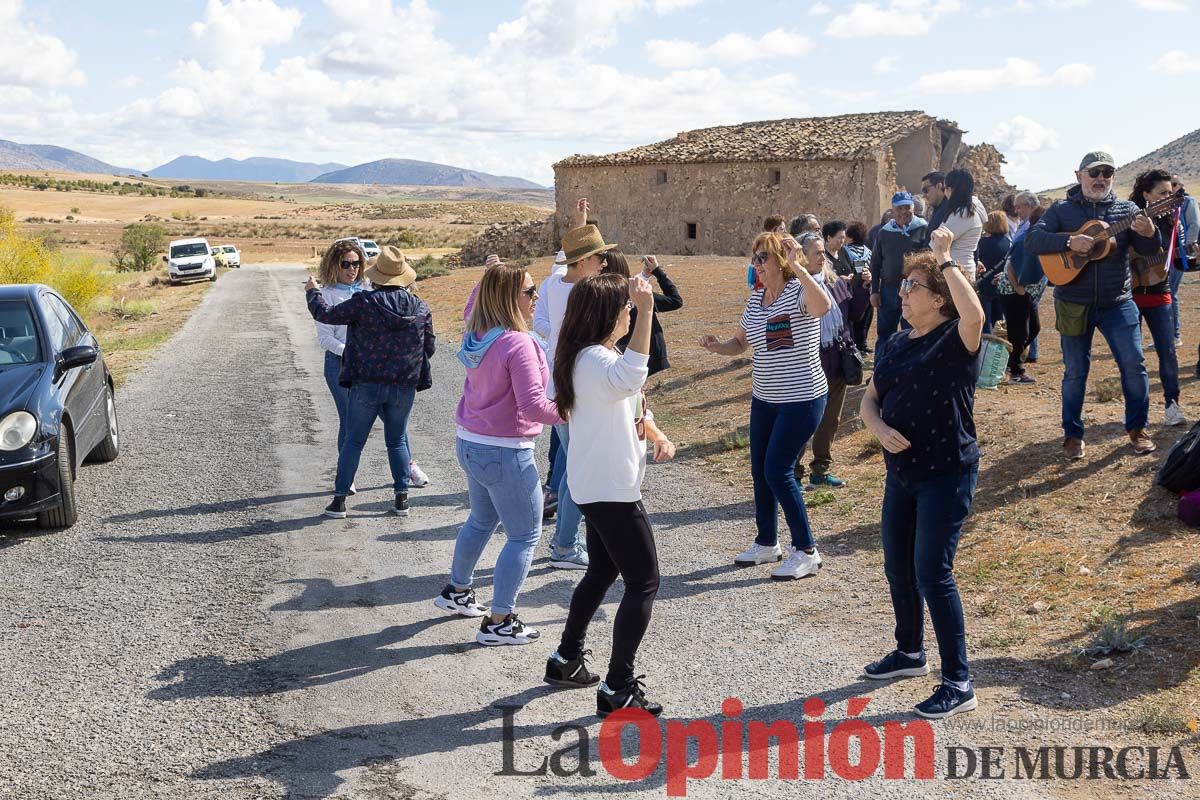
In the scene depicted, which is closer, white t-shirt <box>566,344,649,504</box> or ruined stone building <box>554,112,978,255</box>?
white t-shirt <box>566,344,649,504</box>

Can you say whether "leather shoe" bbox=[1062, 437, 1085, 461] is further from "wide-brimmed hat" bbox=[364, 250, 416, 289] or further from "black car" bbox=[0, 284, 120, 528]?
"black car" bbox=[0, 284, 120, 528]

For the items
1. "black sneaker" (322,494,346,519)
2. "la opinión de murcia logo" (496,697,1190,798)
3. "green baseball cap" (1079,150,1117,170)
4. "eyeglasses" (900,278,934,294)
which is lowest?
"la opinión de murcia logo" (496,697,1190,798)

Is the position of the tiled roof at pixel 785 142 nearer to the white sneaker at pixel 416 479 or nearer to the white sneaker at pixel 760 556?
the white sneaker at pixel 416 479

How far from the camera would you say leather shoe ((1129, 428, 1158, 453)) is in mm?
7602

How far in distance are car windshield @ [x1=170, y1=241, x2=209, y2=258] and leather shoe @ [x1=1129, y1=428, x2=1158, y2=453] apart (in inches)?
1394

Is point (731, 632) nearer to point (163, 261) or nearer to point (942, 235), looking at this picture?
point (942, 235)

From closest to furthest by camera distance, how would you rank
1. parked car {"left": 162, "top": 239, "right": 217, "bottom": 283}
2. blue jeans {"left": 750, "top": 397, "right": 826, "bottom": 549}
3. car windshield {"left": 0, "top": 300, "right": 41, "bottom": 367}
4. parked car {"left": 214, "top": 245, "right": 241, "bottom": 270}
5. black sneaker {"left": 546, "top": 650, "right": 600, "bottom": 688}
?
black sneaker {"left": 546, "top": 650, "right": 600, "bottom": 688}
blue jeans {"left": 750, "top": 397, "right": 826, "bottom": 549}
car windshield {"left": 0, "top": 300, "right": 41, "bottom": 367}
parked car {"left": 162, "top": 239, "right": 217, "bottom": 283}
parked car {"left": 214, "top": 245, "right": 241, "bottom": 270}

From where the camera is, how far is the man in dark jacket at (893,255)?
945 centimetres

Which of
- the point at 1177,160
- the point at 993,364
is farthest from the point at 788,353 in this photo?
the point at 1177,160

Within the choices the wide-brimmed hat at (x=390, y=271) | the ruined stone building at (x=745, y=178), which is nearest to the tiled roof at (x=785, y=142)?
the ruined stone building at (x=745, y=178)

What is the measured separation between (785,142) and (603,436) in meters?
31.0

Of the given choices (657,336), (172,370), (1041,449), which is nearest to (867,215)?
(172,370)

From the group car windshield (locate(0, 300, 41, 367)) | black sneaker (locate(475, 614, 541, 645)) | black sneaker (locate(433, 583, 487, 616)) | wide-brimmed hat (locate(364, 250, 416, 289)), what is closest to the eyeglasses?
black sneaker (locate(475, 614, 541, 645))

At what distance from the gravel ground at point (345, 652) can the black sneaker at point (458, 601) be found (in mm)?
79
